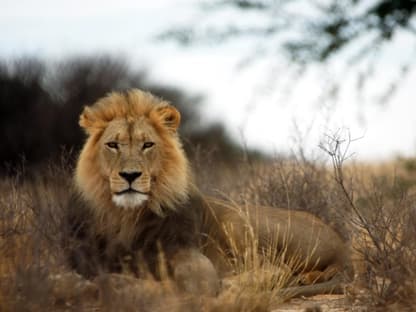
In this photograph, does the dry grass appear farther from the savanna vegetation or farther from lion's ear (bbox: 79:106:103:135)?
lion's ear (bbox: 79:106:103:135)

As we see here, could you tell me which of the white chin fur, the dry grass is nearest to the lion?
the white chin fur

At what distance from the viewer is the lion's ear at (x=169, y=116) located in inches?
243

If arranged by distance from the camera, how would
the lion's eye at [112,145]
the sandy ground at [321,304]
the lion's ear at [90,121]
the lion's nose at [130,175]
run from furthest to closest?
the lion's ear at [90,121] < the lion's eye at [112,145] < the lion's nose at [130,175] < the sandy ground at [321,304]

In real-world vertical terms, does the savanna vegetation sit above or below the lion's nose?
below

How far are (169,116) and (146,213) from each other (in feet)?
2.43

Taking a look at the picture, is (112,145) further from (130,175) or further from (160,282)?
(160,282)

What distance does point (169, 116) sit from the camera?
20.4 feet

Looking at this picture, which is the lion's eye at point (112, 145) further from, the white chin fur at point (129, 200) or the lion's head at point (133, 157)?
the white chin fur at point (129, 200)

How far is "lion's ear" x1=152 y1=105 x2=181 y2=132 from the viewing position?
6.16 meters

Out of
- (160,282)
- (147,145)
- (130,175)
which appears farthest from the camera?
(147,145)

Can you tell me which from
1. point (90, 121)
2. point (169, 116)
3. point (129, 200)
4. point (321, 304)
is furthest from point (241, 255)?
point (90, 121)

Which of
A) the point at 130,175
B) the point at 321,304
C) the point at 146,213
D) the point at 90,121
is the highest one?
the point at 90,121

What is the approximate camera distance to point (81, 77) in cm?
2305

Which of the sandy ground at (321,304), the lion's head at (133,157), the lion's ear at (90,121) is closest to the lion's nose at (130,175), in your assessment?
the lion's head at (133,157)
